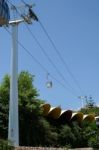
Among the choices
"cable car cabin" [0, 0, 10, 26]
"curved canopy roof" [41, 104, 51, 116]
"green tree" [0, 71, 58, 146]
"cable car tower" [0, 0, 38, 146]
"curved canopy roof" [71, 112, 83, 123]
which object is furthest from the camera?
"curved canopy roof" [71, 112, 83, 123]

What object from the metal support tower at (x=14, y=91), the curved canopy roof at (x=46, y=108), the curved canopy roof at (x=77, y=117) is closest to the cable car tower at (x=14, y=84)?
the metal support tower at (x=14, y=91)

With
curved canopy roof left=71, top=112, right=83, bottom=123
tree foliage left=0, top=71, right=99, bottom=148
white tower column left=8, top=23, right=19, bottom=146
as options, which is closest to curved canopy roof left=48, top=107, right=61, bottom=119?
tree foliage left=0, top=71, right=99, bottom=148

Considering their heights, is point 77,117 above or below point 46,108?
above

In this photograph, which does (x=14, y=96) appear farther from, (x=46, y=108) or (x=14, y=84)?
(x=46, y=108)

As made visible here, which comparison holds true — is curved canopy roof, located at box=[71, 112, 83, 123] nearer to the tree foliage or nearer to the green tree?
the tree foliage

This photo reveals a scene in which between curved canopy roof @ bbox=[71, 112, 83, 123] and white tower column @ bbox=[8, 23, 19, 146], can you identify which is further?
curved canopy roof @ bbox=[71, 112, 83, 123]

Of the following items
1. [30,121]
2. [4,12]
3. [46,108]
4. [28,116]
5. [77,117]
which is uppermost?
[4,12]

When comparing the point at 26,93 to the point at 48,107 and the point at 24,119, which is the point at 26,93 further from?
the point at 48,107

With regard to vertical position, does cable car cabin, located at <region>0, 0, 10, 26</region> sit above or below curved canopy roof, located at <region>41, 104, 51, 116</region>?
above

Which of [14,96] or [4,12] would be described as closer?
[4,12]

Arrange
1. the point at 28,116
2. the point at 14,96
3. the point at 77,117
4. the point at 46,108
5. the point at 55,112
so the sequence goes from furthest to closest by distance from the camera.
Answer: the point at 77,117 → the point at 55,112 → the point at 46,108 → the point at 28,116 → the point at 14,96

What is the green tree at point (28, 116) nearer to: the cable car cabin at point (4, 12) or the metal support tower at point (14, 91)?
the metal support tower at point (14, 91)

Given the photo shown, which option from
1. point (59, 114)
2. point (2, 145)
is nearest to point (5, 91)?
point (59, 114)

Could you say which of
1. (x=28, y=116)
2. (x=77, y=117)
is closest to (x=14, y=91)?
(x=28, y=116)
